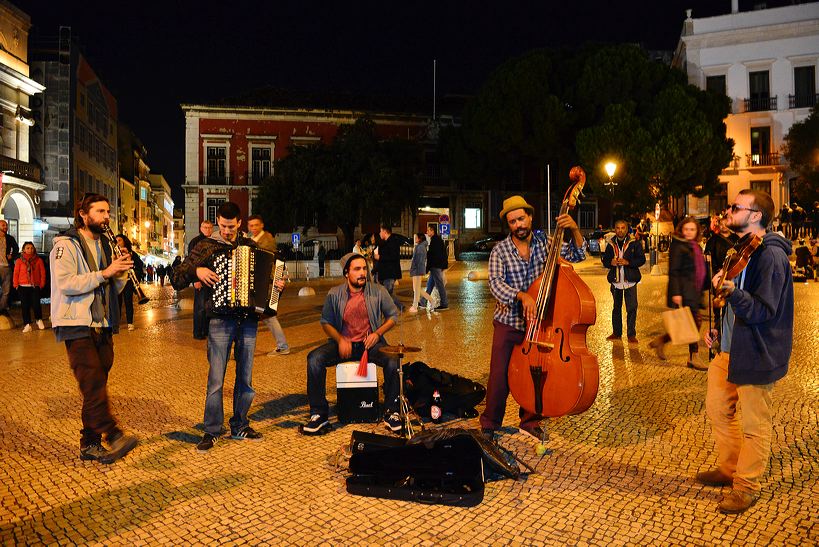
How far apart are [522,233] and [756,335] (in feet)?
5.99

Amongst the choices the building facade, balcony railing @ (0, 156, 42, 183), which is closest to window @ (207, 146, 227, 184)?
the building facade

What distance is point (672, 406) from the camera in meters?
6.09

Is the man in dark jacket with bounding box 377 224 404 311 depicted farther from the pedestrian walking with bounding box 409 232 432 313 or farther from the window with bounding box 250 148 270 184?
the window with bounding box 250 148 270 184

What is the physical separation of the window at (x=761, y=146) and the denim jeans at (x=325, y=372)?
38864 mm

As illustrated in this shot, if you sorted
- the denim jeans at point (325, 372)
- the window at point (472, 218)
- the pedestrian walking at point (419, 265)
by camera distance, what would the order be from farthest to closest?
the window at point (472, 218), the pedestrian walking at point (419, 265), the denim jeans at point (325, 372)

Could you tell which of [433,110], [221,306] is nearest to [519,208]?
[221,306]

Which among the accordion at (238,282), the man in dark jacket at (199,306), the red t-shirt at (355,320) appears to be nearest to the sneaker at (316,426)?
the red t-shirt at (355,320)

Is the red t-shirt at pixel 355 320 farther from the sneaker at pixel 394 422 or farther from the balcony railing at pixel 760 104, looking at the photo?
the balcony railing at pixel 760 104

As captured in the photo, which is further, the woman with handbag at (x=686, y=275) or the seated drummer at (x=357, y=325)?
the woman with handbag at (x=686, y=275)

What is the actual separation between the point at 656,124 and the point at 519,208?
31.0m

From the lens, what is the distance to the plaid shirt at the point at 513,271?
4.95m

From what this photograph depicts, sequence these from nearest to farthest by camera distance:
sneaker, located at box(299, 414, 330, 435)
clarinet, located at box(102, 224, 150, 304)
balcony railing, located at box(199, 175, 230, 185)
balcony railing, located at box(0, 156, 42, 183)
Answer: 1. clarinet, located at box(102, 224, 150, 304)
2. sneaker, located at box(299, 414, 330, 435)
3. balcony railing, located at box(0, 156, 42, 183)
4. balcony railing, located at box(199, 175, 230, 185)

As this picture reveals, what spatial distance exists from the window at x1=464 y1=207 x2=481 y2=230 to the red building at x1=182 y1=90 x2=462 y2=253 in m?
2.40

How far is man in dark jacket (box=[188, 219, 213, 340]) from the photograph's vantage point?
17.9 ft
